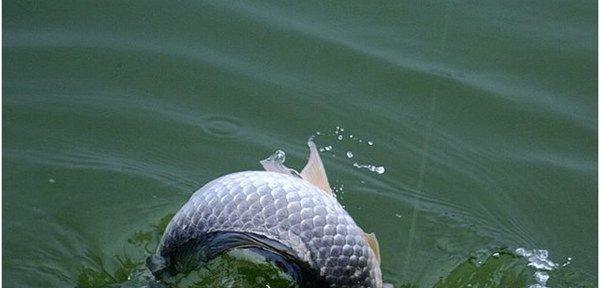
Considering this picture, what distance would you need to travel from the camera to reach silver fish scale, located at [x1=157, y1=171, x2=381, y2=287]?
11.5 ft

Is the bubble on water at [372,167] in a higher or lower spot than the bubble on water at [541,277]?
higher

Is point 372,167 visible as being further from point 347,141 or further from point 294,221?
point 294,221

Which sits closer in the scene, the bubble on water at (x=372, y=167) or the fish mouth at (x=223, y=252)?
the fish mouth at (x=223, y=252)

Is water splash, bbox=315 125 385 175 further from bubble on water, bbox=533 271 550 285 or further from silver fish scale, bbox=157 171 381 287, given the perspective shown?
silver fish scale, bbox=157 171 381 287

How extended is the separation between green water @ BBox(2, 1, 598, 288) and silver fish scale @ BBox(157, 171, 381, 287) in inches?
23.7

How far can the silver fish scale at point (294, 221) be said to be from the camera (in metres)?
3.50

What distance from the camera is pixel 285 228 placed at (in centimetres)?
351

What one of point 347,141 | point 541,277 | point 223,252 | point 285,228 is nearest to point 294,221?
point 285,228

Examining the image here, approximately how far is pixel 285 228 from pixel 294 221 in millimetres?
35

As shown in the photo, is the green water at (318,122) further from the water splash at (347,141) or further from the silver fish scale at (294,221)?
the silver fish scale at (294,221)

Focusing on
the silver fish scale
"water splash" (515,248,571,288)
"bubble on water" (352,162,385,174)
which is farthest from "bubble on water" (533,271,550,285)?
the silver fish scale

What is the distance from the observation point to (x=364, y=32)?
5.44 meters

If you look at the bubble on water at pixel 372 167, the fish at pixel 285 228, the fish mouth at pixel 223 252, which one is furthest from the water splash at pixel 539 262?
the fish mouth at pixel 223 252

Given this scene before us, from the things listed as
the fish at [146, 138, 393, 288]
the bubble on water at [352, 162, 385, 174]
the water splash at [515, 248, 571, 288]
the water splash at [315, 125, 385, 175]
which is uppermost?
the water splash at [315, 125, 385, 175]
